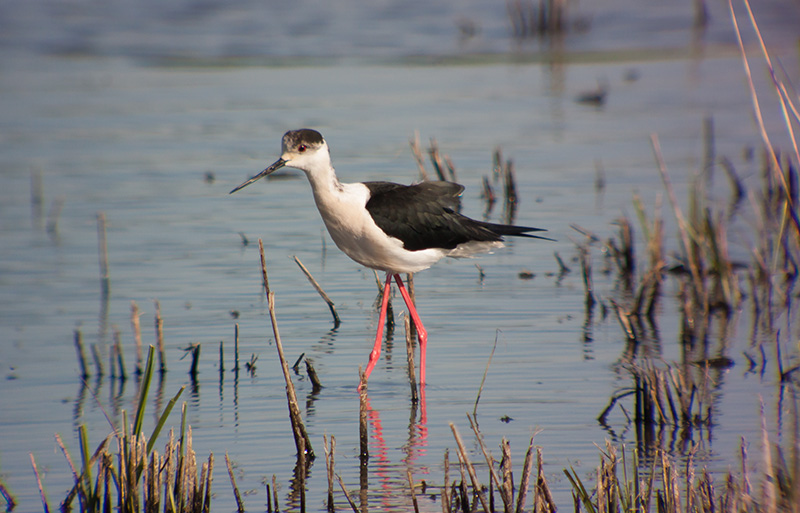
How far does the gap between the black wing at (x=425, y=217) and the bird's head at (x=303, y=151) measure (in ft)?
1.34

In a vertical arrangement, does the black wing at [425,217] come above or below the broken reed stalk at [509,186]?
below

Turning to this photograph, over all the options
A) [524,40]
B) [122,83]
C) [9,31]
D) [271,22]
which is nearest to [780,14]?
[524,40]

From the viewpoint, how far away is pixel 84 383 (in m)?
6.11

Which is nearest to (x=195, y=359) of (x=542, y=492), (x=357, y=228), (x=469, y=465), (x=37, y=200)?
(x=357, y=228)

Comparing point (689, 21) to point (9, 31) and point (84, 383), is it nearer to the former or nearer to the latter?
point (9, 31)

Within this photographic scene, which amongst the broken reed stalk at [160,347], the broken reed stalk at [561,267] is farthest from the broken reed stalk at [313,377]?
the broken reed stalk at [561,267]

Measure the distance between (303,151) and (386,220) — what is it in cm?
62

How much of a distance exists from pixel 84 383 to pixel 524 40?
1676 centimetres

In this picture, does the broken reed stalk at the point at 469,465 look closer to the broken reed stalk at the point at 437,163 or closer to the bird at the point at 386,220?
the bird at the point at 386,220

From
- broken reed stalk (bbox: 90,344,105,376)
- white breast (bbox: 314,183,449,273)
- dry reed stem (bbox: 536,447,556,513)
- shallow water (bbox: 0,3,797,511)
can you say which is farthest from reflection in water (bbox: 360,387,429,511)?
broken reed stalk (bbox: 90,344,105,376)

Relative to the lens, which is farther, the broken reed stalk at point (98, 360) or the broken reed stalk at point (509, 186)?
the broken reed stalk at point (509, 186)

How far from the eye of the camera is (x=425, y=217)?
251 inches

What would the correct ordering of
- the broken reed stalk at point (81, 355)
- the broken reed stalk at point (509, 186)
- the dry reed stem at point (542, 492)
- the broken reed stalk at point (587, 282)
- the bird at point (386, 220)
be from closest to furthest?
1. the dry reed stem at point (542, 492)
2. the bird at point (386, 220)
3. the broken reed stalk at point (81, 355)
4. the broken reed stalk at point (587, 282)
5. the broken reed stalk at point (509, 186)

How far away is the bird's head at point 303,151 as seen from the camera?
5.94 meters
